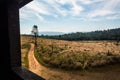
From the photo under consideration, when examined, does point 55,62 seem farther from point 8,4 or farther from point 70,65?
point 8,4

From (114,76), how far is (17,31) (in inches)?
766

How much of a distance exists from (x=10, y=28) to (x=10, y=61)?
0.63 metres

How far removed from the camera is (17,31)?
141 inches

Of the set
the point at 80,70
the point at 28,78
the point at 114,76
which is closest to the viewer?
the point at 28,78

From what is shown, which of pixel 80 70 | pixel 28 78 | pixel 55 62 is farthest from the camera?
pixel 55 62

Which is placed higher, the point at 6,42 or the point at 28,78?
the point at 6,42

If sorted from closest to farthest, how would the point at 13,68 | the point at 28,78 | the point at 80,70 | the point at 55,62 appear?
the point at 28,78
the point at 13,68
the point at 80,70
the point at 55,62

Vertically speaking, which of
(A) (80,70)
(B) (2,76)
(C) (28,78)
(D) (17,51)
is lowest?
(A) (80,70)

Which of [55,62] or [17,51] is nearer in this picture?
[17,51]

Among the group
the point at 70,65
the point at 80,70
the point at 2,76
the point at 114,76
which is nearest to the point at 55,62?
the point at 70,65

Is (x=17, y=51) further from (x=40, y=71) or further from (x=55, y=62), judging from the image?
(x=55, y=62)

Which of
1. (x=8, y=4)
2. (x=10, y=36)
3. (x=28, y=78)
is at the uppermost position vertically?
(x=8, y=4)

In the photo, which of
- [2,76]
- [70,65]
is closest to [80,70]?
[70,65]

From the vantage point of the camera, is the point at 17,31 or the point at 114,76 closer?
the point at 17,31
